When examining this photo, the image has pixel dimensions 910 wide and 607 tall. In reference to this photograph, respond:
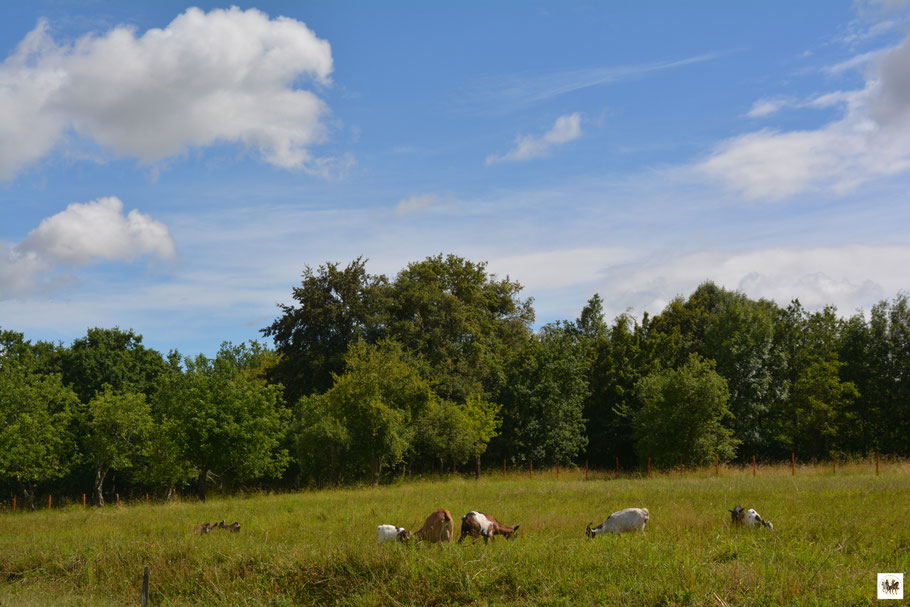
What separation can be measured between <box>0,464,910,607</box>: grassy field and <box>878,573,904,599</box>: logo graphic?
182mm

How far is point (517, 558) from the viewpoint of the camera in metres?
11.6

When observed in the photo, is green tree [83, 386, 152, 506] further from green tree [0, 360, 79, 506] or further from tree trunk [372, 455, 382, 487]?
tree trunk [372, 455, 382, 487]

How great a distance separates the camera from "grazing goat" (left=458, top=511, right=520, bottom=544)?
47.9 feet

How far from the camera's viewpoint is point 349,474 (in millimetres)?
42750

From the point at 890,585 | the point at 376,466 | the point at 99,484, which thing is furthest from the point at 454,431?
the point at 890,585

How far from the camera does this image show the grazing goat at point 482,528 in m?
14.6

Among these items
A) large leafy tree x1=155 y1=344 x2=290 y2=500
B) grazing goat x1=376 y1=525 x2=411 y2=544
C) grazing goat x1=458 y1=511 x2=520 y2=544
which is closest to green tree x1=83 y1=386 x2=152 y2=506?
large leafy tree x1=155 y1=344 x2=290 y2=500

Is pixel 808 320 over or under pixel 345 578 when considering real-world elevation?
over

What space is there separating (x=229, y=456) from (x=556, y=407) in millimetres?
20206

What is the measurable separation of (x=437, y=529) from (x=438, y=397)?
3121cm

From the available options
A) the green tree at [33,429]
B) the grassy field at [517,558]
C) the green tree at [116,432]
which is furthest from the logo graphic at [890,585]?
the green tree at [33,429]

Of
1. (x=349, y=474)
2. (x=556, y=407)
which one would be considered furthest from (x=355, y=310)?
(x=556, y=407)

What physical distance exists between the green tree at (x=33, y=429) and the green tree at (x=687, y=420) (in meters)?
37.7

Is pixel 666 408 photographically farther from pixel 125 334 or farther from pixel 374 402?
pixel 125 334
